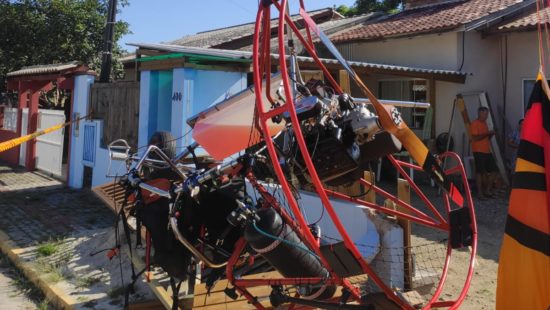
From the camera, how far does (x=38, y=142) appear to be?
39.7ft

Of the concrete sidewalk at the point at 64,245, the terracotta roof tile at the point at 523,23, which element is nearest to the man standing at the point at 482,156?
the terracotta roof tile at the point at 523,23

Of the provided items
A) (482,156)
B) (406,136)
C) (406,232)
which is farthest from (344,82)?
(482,156)

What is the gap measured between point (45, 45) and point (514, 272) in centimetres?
1533

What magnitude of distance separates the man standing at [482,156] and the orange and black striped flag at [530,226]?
7188mm

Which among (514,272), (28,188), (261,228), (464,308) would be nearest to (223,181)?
(261,228)

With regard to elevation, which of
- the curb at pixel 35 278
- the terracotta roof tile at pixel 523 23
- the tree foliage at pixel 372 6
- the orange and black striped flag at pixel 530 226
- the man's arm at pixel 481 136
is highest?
the tree foliage at pixel 372 6

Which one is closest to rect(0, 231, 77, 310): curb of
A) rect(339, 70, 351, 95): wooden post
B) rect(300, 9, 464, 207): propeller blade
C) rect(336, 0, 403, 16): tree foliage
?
rect(339, 70, 351, 95): wooden post

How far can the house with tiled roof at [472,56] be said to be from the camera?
34.7 feet

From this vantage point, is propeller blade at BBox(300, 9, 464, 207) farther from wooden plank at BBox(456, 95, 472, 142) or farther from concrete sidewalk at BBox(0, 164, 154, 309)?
wooden plank at BBox(456, 95, 472, 142)

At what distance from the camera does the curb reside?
4.79m

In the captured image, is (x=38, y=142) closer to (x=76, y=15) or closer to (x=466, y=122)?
(x=76, y=15)

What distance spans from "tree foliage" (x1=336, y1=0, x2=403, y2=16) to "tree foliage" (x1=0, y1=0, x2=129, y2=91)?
49.3ft

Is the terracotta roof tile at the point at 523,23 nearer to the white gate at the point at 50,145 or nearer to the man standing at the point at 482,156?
the man standing at the point at 482,156

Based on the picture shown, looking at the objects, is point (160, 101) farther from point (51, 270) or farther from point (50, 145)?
point (50, 145)
